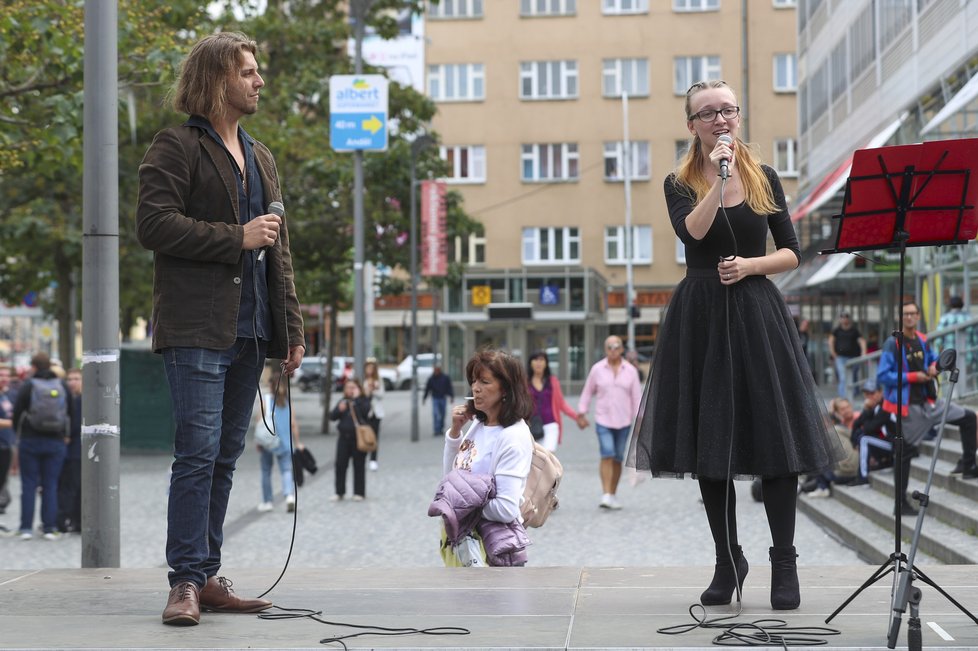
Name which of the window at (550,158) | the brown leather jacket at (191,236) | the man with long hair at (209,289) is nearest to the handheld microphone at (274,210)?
the man with long hair at (209,289)

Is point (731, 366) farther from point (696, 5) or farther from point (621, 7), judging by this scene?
point (621, 7)

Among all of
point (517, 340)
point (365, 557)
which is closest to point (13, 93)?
point (365, 557)

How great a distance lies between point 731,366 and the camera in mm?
4879

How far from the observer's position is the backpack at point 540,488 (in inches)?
273

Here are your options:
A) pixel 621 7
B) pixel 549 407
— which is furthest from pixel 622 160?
pixel 549 407

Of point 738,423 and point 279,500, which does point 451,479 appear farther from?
point 279,500

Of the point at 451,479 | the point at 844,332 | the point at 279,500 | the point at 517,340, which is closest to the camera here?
the point at 451,479

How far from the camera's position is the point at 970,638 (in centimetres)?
448

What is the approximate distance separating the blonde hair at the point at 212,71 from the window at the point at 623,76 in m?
54.2

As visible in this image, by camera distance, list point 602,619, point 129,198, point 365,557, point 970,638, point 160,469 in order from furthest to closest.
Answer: point 129,198
point 160,469
point 365,557
point 602,619
point 970,638

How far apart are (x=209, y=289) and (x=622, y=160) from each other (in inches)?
2130

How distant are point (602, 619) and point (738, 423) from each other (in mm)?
838

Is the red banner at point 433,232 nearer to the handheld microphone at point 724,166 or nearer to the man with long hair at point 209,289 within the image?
the man with long hair at point 209,289

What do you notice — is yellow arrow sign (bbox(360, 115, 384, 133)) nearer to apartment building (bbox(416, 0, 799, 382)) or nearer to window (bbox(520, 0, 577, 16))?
apartment building (bbox(416, 0, 799, 382))
